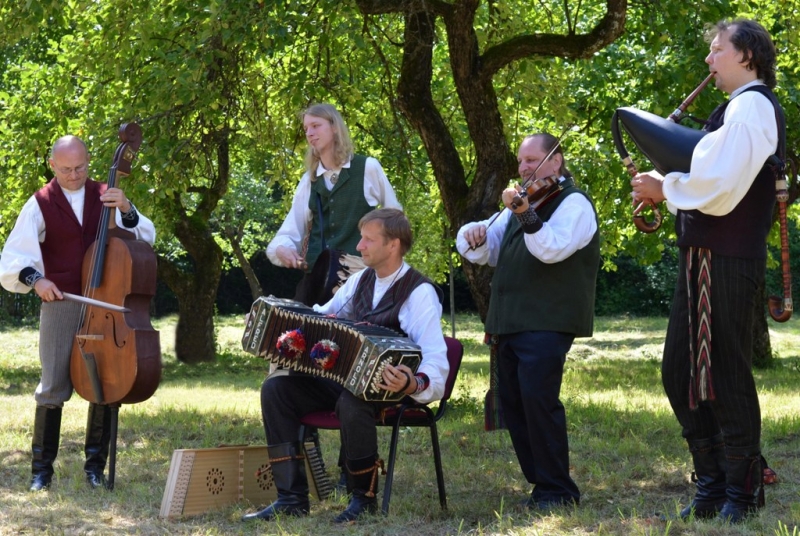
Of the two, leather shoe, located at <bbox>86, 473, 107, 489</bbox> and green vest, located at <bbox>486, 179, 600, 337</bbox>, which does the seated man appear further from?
leather shoe, located at <bbox>86, 473, 107, 489</bbox>

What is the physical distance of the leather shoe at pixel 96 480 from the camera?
5.55m

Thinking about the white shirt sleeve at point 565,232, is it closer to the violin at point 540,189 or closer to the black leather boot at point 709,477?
the violin at point 540,189

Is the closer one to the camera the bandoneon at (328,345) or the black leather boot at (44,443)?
the bandoneon at (328,345)

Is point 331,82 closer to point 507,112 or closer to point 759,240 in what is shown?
point 507,112

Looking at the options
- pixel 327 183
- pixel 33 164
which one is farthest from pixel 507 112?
pixel 327 183

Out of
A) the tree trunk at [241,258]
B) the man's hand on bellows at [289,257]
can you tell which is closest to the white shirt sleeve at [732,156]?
the man's hand on bellows at [289,257]

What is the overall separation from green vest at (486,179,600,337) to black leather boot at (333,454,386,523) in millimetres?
903

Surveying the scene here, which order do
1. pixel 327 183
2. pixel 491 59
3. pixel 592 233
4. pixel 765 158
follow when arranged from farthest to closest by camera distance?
1. pixel 491 59
2. pixel 327 183
3. pixel 592 233
4. pixel 765 158

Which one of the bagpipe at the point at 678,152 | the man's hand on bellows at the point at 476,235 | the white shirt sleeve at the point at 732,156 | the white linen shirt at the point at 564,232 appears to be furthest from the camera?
the man's hand on bellows at the point at 476,235

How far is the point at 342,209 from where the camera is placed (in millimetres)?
5430

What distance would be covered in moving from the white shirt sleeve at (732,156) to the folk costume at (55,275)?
125 inches

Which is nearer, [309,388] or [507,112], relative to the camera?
[309,388]

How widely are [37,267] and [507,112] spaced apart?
6697 millimetres

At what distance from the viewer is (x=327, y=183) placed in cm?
546
